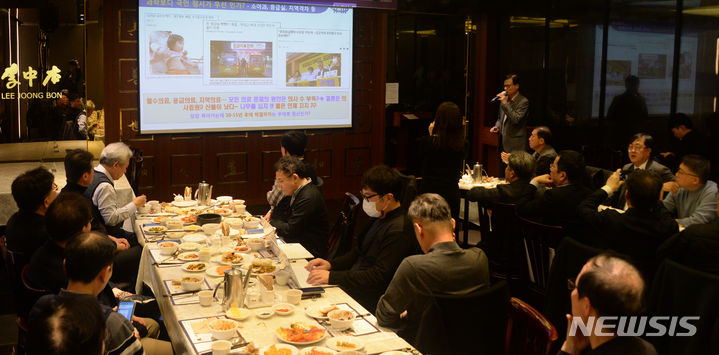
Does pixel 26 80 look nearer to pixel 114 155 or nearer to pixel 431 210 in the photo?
pixel 114 155

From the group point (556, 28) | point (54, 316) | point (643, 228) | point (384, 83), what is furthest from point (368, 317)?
point (556, 28)

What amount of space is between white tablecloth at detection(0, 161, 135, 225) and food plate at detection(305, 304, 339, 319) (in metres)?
4.06

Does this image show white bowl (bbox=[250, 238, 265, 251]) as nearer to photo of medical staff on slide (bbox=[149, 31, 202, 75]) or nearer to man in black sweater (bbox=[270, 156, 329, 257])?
man in black sweater (bbox=[270, 156, 329, 257])

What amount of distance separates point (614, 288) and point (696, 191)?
3.64 meters

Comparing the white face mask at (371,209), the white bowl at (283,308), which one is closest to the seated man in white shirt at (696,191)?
the white face mask at (371,209)

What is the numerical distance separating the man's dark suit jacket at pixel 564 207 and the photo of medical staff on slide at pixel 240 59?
4791 millimetres

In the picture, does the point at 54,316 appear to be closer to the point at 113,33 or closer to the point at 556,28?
the point at 113,33

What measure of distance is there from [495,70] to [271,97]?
366 cm

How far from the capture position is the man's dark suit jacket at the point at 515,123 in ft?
26.0

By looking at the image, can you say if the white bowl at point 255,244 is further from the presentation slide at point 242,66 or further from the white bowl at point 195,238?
the presentation slide at point 242,66

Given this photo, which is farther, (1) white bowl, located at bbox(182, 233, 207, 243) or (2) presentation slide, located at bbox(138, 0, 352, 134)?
(2) presentation slide, located at bbox(138, 0, 352, 134)

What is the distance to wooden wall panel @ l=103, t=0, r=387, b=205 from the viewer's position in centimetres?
792

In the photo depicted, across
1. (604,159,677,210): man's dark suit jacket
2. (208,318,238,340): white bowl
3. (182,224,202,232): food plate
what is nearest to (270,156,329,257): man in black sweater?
(182,224,202,232): food plate

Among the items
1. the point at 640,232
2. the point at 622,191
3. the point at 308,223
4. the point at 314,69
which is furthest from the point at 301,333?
the point at 314,69
